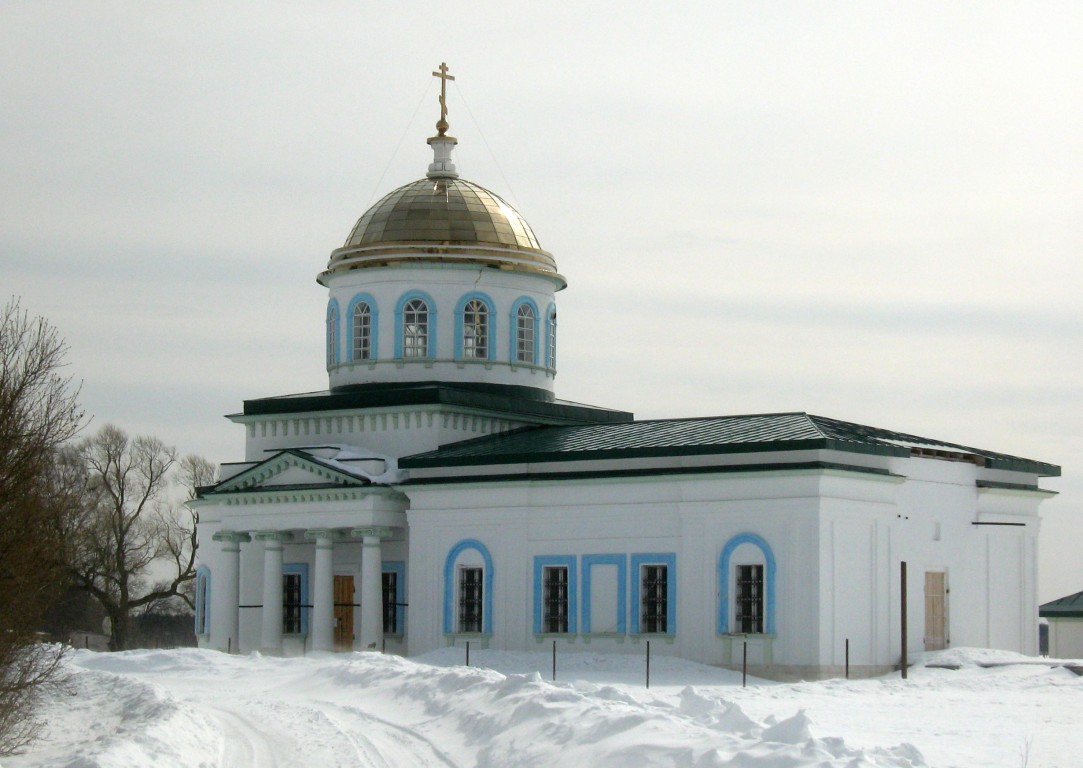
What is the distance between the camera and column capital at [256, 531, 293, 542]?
4006 cm

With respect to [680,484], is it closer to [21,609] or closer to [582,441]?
[582,441]

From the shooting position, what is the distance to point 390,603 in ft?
129

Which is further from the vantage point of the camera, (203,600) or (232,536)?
(203,600)

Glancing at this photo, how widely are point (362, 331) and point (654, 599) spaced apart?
446 inches

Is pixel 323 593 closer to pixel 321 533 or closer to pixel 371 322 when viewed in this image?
pixel 321 533

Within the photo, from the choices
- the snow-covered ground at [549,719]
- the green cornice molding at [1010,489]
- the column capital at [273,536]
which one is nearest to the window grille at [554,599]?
the snow-covered ground at [549,719]

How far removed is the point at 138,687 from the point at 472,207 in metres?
18.9

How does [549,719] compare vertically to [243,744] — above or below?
above

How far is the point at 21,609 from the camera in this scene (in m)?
20.6

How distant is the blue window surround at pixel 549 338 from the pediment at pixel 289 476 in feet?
22.1

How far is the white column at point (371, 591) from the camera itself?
125ft

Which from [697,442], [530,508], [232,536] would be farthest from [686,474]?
[232,536]

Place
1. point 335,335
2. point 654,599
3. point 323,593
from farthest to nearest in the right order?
point 335,335, point 323,593, point 654,599

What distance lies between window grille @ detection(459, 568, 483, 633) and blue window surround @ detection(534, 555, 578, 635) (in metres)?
1.42
